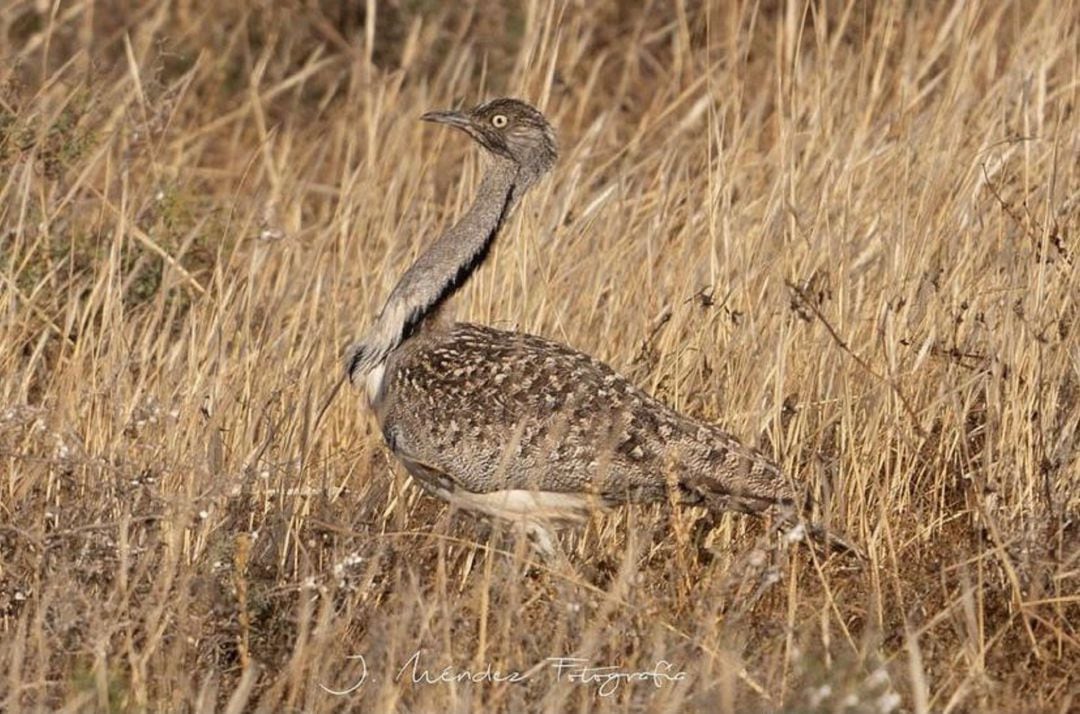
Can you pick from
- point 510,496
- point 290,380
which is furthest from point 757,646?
point 290,380

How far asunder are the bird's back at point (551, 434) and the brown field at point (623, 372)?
6.0 inches

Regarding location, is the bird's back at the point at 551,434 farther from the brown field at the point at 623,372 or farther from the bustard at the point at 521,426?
the brown field at the point at 623,372

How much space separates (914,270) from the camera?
16.9ft

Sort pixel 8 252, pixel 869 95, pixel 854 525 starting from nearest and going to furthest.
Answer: pixel 854 525 → pixel 8 252 → pixel 869 95

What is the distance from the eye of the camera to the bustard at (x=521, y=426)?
13.8ft

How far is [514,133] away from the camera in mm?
4996

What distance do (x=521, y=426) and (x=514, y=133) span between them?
103 cm

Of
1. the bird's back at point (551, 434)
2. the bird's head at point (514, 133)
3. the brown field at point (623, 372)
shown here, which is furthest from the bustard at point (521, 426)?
the bird's head at point (514, 133)

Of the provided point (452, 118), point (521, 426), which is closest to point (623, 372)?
point (452, 118)

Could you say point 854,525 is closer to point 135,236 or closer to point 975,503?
point 975,503

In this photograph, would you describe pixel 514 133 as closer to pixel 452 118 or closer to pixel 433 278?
pixel 452 118

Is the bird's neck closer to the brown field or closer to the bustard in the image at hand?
the bustard

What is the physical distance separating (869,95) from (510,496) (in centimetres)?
261

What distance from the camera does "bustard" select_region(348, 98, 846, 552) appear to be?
4.20 m
